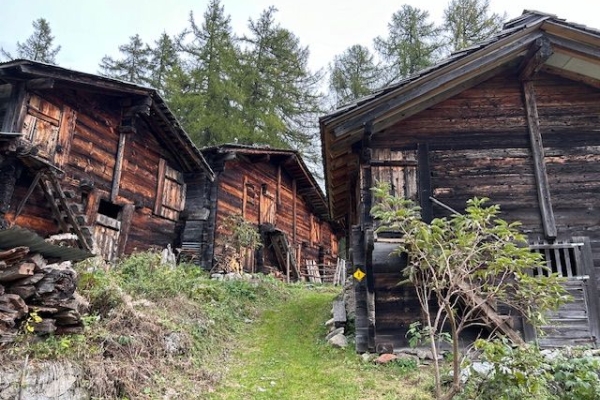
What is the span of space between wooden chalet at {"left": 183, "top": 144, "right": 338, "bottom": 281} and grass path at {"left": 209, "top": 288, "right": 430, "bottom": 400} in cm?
611

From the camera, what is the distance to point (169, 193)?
14734 mm

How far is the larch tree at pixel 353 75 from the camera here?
1035 inches

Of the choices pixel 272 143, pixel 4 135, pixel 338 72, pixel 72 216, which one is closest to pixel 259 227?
pixel 272 143

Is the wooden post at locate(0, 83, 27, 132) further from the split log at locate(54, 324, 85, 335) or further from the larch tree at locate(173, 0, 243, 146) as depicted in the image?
the larch tree at locate(173, 0, 243, 146)

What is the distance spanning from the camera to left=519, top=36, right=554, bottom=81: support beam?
8367 millimetres

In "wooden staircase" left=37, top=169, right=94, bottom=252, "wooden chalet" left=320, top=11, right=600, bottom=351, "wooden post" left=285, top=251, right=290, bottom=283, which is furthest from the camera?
"wooden post" left=285, top=251, right=290, bottom=283

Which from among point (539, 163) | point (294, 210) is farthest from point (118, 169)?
point (294, 210)

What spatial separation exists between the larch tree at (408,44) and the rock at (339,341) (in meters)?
18.6

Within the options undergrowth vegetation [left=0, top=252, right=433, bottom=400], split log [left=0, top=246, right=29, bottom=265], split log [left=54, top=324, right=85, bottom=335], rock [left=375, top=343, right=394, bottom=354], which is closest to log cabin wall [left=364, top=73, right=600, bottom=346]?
rock [left=375, top=343, right=394, bottom=354]

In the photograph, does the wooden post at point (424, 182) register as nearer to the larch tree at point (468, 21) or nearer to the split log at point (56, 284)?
the split log at point (56, 284)

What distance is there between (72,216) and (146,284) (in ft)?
9.45

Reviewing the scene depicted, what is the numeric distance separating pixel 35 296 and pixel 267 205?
14630 mm

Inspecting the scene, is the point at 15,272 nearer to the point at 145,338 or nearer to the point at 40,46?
the point at 145,338

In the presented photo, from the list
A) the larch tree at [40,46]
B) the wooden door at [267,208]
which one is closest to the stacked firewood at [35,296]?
the wooden door at [267,208]
